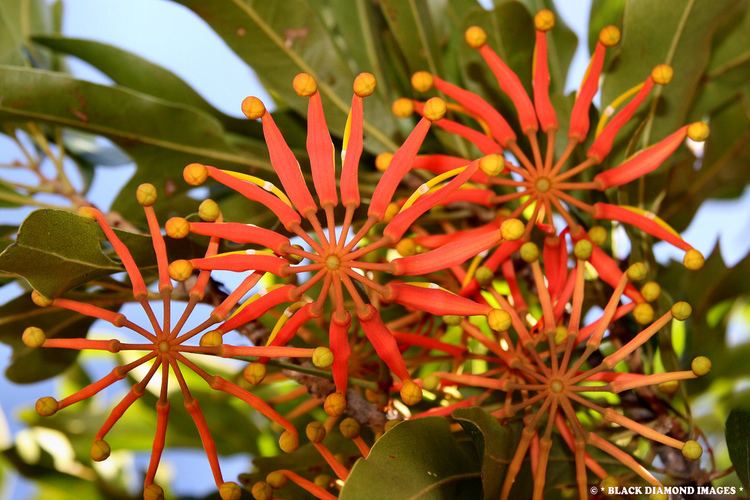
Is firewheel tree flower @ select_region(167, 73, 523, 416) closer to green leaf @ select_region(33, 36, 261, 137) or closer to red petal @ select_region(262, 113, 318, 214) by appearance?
red petal @ select_region(262, 113, 318, 214)

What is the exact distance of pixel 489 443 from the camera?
23.8 inches

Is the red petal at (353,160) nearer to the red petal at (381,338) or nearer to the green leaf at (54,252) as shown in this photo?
the red petal at (381,338)

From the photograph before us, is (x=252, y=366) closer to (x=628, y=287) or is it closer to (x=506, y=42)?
(x=628, y=287)

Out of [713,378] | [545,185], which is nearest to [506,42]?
[545,185]

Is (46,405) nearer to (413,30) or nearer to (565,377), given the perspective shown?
(565,377)

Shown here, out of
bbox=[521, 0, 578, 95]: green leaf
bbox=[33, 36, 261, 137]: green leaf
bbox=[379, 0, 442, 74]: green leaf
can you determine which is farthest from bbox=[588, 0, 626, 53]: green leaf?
bbox=[33, 36, 261, 137]: green leaf

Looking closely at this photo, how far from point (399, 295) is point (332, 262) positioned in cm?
5

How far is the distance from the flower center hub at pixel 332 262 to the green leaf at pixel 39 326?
348mm

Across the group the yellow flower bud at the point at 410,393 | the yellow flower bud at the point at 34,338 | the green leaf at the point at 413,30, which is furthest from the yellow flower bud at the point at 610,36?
the yellow flower bud at the point at 34,338

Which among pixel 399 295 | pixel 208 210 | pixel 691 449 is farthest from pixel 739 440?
pixel 208 210

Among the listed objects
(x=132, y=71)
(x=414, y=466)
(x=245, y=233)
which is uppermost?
(x=132, y=71)

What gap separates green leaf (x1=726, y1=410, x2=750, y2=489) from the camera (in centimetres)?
66

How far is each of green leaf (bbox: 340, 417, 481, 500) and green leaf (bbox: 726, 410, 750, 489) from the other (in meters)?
0.18

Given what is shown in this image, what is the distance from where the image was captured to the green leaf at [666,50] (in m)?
0.82
